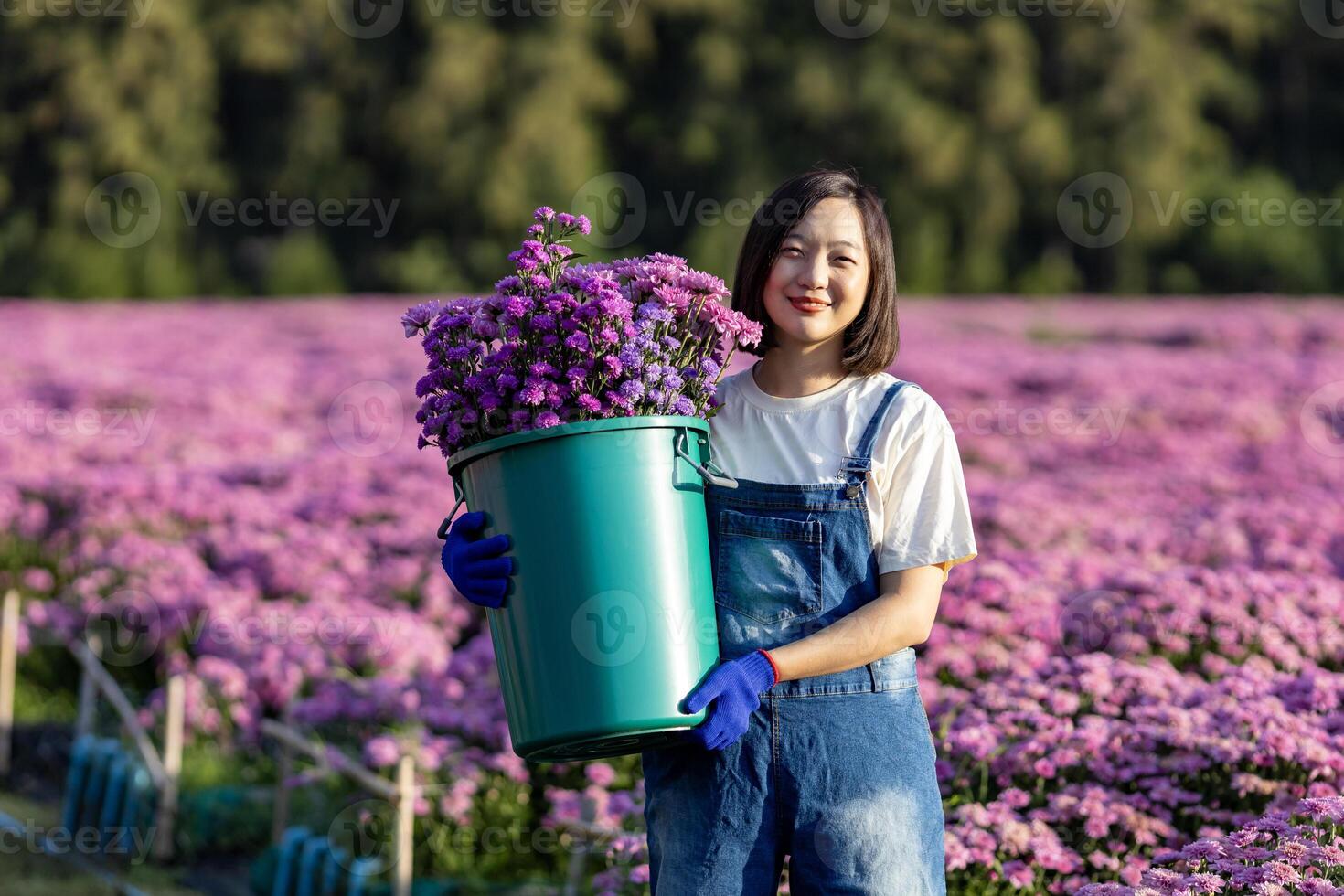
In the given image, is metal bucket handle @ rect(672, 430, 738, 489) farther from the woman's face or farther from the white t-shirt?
the woman's face

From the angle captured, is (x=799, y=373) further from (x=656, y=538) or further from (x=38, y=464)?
(x=38, y=464)

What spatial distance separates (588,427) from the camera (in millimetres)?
2156

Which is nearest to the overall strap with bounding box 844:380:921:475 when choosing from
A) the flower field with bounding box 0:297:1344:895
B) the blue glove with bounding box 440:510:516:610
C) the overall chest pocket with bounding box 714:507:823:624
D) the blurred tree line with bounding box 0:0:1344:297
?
the overall chest pocket with bounding box 714:507:823:624

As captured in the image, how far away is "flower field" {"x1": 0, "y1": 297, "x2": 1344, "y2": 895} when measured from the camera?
10.5 ft

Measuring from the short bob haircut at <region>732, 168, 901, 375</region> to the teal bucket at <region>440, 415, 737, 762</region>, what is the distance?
321 millimetres

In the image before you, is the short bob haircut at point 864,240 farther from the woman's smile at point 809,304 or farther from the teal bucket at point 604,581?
the teal bucket at point 604,581

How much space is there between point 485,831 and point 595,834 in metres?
0.62

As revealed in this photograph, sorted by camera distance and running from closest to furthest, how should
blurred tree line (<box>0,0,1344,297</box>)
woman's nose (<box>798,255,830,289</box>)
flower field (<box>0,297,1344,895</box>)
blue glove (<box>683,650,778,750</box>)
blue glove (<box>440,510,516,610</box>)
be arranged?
blue glove (<box>683,650,778,750</box>), blue glove (<box>440,510,516,610</box>), woman's nose (<box>798,255,830,289</box>), flower field (<box>0,297,1344,895</box>), blurred tree line (<box>0,0,1344,297</box>)

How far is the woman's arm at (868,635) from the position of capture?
2139 mm

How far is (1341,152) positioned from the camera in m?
27.7

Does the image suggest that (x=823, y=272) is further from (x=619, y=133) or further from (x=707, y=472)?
(x=619, y=133)

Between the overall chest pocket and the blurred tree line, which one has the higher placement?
the blurred tree line

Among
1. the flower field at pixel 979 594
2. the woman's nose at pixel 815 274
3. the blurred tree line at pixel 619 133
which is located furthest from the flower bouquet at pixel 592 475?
the blurred tree line at pixel 619 133

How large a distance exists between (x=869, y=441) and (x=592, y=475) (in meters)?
0.44
